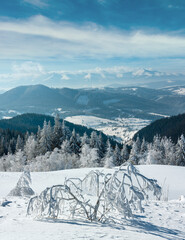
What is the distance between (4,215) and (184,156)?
1753 inches

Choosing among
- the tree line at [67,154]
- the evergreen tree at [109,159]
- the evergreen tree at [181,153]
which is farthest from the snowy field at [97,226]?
the evergreen tree at [181,153]

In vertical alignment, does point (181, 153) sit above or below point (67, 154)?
above

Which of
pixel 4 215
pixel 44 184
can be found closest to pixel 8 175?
pixel 44 184

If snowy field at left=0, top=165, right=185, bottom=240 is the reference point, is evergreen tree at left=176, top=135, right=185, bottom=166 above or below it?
above

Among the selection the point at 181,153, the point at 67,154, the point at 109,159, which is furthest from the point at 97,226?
the point at 181,153

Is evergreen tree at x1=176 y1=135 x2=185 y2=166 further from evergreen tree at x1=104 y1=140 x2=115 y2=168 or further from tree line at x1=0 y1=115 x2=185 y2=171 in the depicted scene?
evergreen tree at x1=104 y1=140 x2=115 y2=168

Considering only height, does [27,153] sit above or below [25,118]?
below

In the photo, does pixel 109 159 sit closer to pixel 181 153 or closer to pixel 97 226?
pixel 181 153

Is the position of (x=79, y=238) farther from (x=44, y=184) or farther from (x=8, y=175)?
(x=8, y=175)

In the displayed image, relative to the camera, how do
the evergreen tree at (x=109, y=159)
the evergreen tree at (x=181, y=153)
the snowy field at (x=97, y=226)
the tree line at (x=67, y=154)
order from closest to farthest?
the snowy field at (x=97, y=226) → the evergreen tree at (x=109, y=159) → the tree line at (x=67, y=154) → the evergreen tree at (x=181, y=153)

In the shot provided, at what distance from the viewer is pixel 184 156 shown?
45.1m

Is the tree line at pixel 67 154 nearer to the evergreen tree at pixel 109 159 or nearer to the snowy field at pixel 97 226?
the evergreen tree at pixel 109 159

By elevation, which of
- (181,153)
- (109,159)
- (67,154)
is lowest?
(67,154)

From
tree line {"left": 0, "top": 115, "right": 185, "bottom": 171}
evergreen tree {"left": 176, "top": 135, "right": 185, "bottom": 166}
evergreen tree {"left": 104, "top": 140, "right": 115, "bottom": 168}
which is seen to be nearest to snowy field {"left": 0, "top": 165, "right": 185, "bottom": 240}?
evergreen tree {"left": 104, "top": 140, "right": 115, "bottom": 168}
